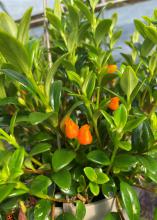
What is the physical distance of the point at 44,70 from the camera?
73 cm

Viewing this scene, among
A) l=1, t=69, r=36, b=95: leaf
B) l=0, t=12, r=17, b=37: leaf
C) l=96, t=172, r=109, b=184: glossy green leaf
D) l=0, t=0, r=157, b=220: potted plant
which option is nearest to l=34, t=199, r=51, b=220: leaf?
l=0, t=0, r=157, b=220: potted plant

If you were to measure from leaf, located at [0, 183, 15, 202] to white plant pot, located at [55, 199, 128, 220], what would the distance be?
0.14m

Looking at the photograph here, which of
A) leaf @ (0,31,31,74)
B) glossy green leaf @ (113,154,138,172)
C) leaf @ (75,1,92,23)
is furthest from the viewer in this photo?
leaf @ (75,1,92,23)

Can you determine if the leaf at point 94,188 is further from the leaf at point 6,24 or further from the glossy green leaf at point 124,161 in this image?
the leaf at point 6,24

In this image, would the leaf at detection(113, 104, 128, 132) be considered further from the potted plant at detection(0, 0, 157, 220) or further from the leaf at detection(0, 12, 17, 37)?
the leaf at detection(0, 12, 17, 37)

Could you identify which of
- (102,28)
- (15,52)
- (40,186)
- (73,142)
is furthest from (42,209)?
(102,28)

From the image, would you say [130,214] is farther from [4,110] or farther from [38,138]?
[4,110]

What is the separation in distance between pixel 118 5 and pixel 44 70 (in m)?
1.20

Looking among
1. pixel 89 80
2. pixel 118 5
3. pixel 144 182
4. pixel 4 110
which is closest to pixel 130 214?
pixel 144 182

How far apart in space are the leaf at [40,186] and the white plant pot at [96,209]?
0.06 meters

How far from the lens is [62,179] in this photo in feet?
1.77

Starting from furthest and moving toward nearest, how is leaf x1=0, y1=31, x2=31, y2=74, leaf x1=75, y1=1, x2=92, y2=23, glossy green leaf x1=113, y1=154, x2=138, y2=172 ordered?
leaf x1=75, y1=1, x2=92, y2=23
glossy green leaf x1=113, y1=154, x2=138, y2=172
leaf x1=0, y1=31, x2=31, y2=74

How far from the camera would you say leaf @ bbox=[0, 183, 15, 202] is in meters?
0.46

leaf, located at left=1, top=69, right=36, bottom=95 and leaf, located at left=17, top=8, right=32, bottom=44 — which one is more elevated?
leaf, located at left=17, top=8, right=32, bottom=44
